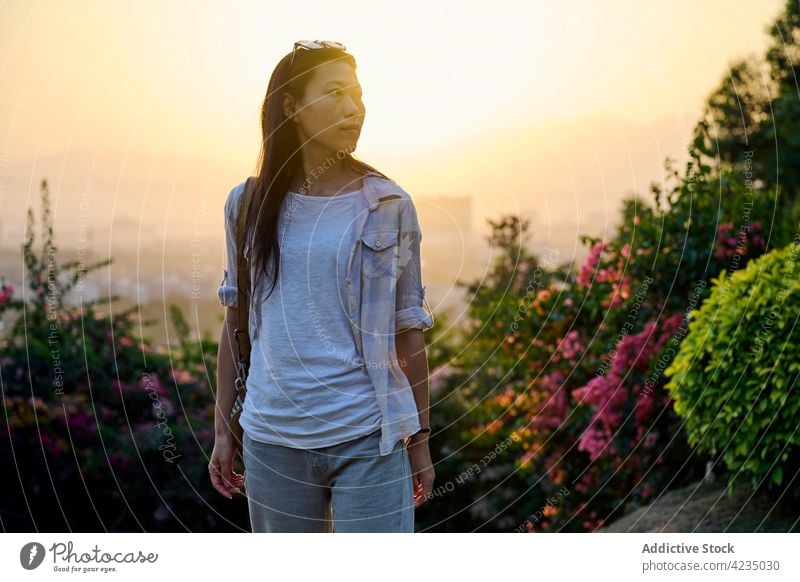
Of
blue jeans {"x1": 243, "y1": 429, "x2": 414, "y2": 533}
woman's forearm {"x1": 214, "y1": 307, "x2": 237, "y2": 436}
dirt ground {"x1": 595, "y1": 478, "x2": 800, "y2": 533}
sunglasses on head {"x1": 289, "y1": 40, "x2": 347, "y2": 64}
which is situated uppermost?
sunglasses on head {"x1": 289, "y1": 40, "x2": 347, "y2": 64}

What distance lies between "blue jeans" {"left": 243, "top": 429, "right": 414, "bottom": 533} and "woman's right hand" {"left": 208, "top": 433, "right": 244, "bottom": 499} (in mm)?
97

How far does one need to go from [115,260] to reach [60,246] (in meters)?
0.28

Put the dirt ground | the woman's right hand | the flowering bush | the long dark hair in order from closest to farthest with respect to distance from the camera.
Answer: the long dark hair
the woman's right hand
the dirt ground
the flowering bush

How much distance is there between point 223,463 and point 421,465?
522mm

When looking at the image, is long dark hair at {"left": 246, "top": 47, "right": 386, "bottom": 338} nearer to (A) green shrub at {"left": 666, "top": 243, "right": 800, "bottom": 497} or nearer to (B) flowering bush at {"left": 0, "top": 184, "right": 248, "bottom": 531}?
(A) green shrub at {"left": 666, "top": 243, "right": 800, "bottom": 497}

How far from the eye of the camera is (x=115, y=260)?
4938 millimetres

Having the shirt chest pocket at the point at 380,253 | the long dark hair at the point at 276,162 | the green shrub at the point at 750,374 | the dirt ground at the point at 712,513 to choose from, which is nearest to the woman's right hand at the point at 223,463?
the long dark hair at the point at 276,162

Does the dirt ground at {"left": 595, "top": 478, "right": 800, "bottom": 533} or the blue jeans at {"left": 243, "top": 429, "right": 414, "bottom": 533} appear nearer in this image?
the blue jeans at {"left": 243, "top": 429, "right": 414, "bottom": 533}

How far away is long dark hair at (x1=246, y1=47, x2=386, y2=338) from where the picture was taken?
2473 mm

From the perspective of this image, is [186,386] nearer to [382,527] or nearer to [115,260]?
[115,260]

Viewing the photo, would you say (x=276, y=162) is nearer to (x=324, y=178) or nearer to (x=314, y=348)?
(x=324, y=178)
